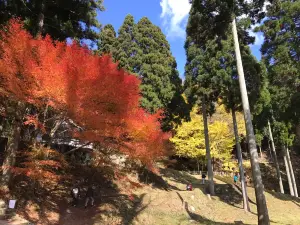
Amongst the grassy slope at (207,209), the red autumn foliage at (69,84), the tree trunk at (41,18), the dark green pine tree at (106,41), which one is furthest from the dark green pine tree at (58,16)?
the grassy slope at (207,209)

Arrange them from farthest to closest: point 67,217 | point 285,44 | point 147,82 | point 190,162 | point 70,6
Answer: point 190,162, point 147,82, point 285,44, point 70,6, point 67,217

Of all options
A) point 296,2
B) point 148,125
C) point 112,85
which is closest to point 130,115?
point 112,85

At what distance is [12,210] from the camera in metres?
10.1

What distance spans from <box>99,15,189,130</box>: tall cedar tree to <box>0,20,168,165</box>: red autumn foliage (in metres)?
7.20

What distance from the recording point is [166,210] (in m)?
13.9

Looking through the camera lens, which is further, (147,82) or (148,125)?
(147,82)

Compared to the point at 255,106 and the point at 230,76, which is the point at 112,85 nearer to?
the point at 230,76

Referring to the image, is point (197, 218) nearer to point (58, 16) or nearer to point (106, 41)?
point (58, 16)

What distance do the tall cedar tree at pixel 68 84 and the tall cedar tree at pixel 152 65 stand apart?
7148mm

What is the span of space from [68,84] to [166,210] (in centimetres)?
848

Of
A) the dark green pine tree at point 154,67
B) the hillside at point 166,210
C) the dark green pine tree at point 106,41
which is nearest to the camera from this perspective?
the hillside at point 166,210

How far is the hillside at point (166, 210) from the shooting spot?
11839mm

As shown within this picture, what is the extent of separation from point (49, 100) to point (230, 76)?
32.4 feet

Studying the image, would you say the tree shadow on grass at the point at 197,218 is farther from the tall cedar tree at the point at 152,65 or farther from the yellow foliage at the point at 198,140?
the yellow foliage at the point at 198,140
